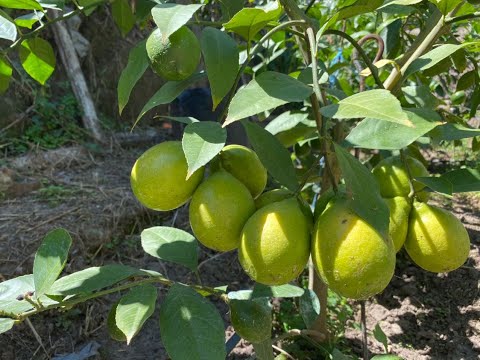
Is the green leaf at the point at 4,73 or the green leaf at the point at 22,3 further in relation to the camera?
the green leaf at the point at 4,73

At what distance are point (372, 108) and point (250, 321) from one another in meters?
0.39

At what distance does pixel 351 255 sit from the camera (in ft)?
1.36

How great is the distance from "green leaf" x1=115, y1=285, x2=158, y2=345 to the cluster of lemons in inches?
3.9

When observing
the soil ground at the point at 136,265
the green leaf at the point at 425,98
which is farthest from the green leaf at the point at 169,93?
the soil ground at the point at 136,265

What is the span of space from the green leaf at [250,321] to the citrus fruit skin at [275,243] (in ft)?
0.63

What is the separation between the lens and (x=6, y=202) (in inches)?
79.3

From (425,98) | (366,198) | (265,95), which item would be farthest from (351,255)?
(425,98)

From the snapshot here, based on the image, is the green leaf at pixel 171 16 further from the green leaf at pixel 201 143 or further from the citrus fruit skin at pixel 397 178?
the citrus fruit skin at pixel 397 178

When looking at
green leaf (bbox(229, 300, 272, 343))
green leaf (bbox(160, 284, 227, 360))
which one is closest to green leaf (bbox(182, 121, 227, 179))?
green leaf (bbox(160, 284, 227, 360))

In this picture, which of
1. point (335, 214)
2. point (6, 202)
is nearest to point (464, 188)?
point (335, 214)

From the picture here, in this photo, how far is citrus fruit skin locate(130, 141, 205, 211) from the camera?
0.48m

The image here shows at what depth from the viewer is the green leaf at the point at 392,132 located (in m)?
0.43

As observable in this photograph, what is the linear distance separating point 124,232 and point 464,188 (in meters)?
1.56

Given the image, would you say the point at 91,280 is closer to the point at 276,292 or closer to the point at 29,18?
the point at 276,292
